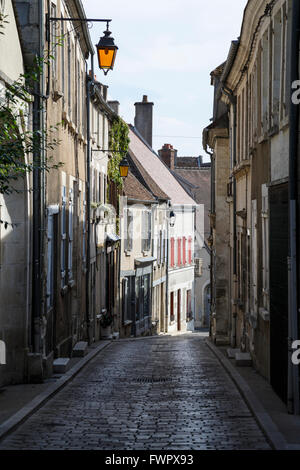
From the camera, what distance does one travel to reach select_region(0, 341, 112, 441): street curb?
9.66 meters

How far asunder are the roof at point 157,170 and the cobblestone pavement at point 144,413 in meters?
25.9

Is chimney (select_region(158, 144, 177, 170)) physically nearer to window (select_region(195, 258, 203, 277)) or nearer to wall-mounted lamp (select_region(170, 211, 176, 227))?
window (select_region(195, 258, 203, 277))

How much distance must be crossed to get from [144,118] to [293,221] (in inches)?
1632

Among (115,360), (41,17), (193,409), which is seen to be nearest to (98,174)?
(115,360)

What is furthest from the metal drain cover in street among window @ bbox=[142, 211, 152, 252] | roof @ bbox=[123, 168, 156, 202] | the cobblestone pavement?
window @ bbox=[142, 211, 152, 252]

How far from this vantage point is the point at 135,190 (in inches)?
1409

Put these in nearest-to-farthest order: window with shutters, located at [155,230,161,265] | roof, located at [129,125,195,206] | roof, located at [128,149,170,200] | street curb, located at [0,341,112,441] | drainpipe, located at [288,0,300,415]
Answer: street curb, located at [0,341,112,441], drainpipe, located at [288,0,300,415], roof, located at [128,149,170,200], window with shutters, located at [155,230,161,265], roof, located at [129,125,195,206]

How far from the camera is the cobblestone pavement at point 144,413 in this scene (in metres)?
9.16

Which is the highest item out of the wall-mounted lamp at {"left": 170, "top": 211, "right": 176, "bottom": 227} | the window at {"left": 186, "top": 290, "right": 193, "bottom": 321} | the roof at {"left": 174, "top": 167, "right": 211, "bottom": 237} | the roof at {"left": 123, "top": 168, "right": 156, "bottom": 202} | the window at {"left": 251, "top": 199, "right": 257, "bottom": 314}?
the roof at {"left": 174, "top": 167, "right": 211, "bottom": 237}

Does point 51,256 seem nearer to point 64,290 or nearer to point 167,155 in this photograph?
point 64,290

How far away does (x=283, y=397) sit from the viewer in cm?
1154

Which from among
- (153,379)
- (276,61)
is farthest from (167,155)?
(276,61)

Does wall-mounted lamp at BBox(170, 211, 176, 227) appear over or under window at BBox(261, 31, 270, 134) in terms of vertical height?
under

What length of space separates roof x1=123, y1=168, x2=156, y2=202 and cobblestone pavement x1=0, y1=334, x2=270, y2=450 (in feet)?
56.7
